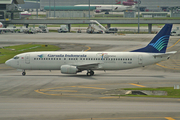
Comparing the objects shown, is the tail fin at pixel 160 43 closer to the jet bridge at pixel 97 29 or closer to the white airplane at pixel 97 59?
the white airplane at pixel 97 59

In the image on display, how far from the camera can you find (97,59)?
52344mm

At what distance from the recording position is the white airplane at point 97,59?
51719mm

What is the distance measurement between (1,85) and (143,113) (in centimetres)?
2395

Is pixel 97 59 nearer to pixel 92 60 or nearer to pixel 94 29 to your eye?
pixel 92 60

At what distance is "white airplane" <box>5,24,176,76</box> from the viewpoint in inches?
2036

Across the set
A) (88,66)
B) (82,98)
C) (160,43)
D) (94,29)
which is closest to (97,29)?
(94,29)

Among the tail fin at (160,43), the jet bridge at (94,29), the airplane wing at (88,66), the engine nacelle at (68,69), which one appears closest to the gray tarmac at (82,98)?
the engine nacelle at (68,69)

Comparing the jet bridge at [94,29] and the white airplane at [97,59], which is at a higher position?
the jet bridge at [94,29]

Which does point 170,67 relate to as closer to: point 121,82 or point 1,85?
point 121,82

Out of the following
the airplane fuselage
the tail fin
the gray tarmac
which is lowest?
the gray tarmac

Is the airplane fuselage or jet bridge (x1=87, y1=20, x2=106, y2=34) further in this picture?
jet bridge (x1=87, y1=20, x2=106, y2=34)

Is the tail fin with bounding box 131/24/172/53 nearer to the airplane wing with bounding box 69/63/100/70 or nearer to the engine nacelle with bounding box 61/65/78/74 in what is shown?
the airplane wing with bounding box 69/63/100/70

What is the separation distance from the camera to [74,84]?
45.3 metres

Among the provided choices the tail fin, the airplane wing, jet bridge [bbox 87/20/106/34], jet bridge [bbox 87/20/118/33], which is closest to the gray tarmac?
the airplane wing
